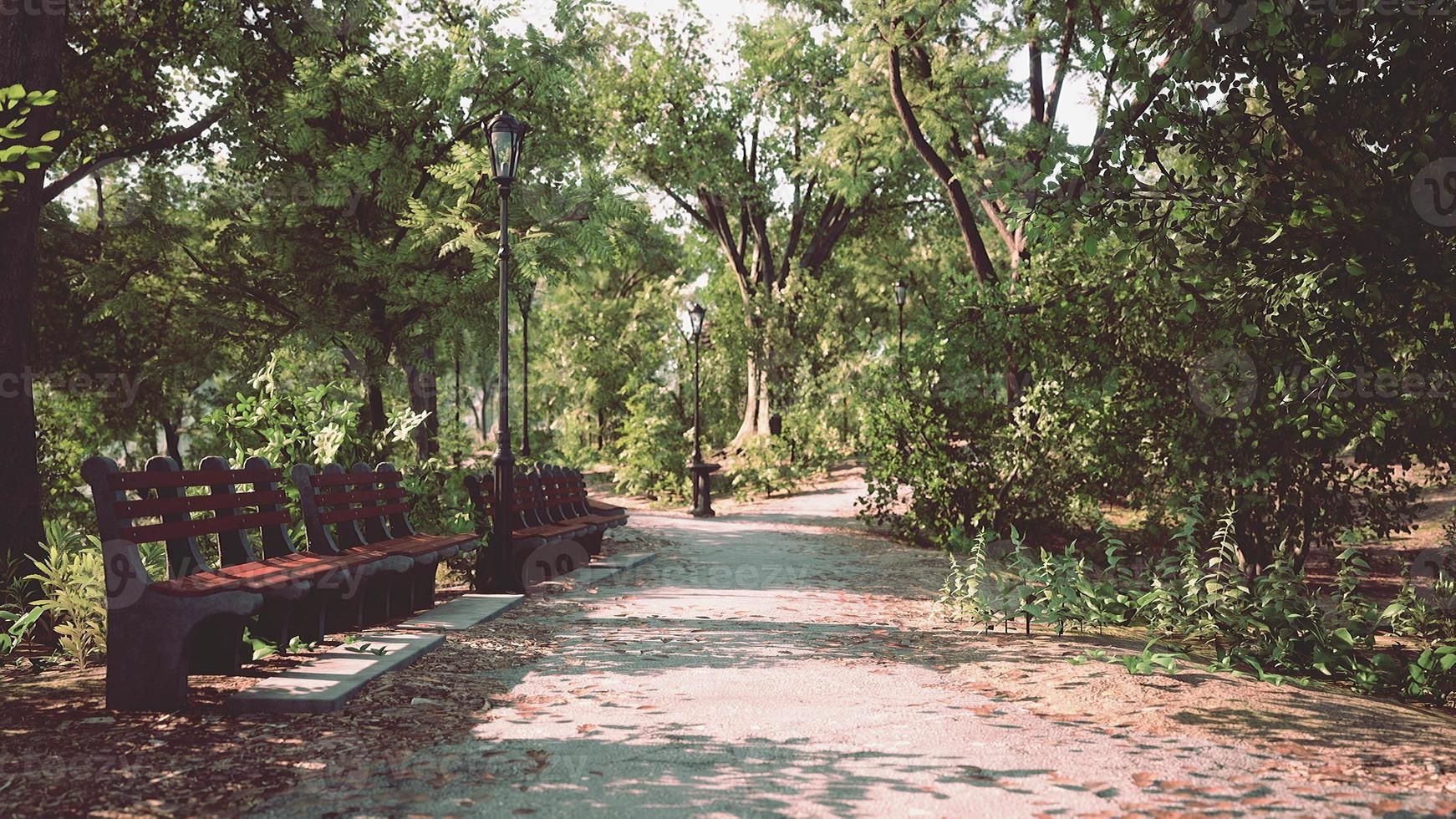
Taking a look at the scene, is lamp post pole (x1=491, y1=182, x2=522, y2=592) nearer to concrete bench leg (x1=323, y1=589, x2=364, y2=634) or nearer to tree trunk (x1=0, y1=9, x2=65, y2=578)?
concrete bench leg (x1=323, y1=589, x2=364, y2=634)

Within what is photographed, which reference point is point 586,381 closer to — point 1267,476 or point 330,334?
point 330,334

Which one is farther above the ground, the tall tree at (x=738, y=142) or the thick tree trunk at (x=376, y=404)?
the tall tree at (x=738, y=142)

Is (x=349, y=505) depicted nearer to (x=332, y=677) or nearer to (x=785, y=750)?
(x=332, y=677)

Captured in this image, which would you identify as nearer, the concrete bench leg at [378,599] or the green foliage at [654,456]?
the concrete bench leg at [378,599]

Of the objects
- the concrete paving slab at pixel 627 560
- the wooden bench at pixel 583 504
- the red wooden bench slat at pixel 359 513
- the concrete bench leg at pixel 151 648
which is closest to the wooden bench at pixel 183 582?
the concrete bench leg at pixel 151 648

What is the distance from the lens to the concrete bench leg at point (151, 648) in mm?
4750

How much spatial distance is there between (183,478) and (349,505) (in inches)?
80.5

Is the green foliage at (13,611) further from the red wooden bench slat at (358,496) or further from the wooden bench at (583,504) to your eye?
the wooden bench at (583,504)

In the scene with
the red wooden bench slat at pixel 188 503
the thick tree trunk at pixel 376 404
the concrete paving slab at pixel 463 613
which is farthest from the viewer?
the thick tree trunk at pixel 376 404

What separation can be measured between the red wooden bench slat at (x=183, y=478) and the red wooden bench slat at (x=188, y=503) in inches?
3.1

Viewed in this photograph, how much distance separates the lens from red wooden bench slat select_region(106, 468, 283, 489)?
4930 mm

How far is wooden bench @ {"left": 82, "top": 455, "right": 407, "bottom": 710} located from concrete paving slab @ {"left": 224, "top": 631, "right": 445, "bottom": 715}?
33 centimetres

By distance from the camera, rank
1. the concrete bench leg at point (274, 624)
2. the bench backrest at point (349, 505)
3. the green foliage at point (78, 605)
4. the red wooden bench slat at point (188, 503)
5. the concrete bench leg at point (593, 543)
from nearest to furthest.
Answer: the red wooden bench slat at point (188, 503) → the green foliage at point (78, 605) → the concrete bench leg at point (274, 624) → the bench backrest at point (349, 505) → the concrete bench leg at point (593, 543)

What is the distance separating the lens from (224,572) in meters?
5.34
